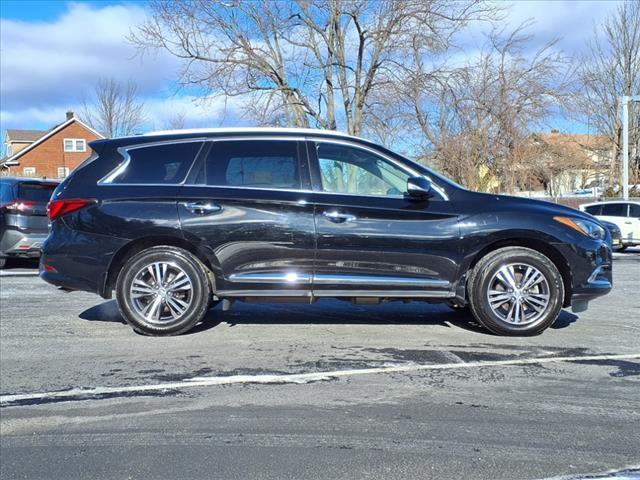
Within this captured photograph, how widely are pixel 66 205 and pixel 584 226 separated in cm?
479

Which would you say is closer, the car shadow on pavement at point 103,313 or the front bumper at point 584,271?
the front bumper at point 584,271

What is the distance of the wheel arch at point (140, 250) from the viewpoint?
5.66 meters

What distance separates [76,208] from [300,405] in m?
3.00

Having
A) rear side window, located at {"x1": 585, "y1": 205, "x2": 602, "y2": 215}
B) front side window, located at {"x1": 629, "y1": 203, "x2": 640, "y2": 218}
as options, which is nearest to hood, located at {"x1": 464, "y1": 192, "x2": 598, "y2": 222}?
front side window, located at {"x1": 629, "y1": 203, "x2": 640, "y2": 218}

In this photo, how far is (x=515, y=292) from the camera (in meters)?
5.67

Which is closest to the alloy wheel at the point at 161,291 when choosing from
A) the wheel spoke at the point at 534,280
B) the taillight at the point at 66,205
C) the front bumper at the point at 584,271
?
the taillight at the point at 66,205

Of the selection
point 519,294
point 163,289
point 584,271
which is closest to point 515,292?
point 519,294

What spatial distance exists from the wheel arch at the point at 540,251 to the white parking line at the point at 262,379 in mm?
867

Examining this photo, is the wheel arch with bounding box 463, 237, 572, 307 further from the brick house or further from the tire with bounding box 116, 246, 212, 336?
the brick house

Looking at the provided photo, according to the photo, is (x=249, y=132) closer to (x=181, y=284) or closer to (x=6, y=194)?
(x=181, y=284)

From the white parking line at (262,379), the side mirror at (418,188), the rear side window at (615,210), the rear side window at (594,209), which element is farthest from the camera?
the rear side window at (594,209)

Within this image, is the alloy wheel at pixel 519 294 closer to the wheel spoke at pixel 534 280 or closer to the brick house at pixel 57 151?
the wheel spoke at pixel 534 280

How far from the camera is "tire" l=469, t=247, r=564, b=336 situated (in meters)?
5.64

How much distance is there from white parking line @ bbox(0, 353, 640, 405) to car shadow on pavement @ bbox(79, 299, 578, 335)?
3.26ft
